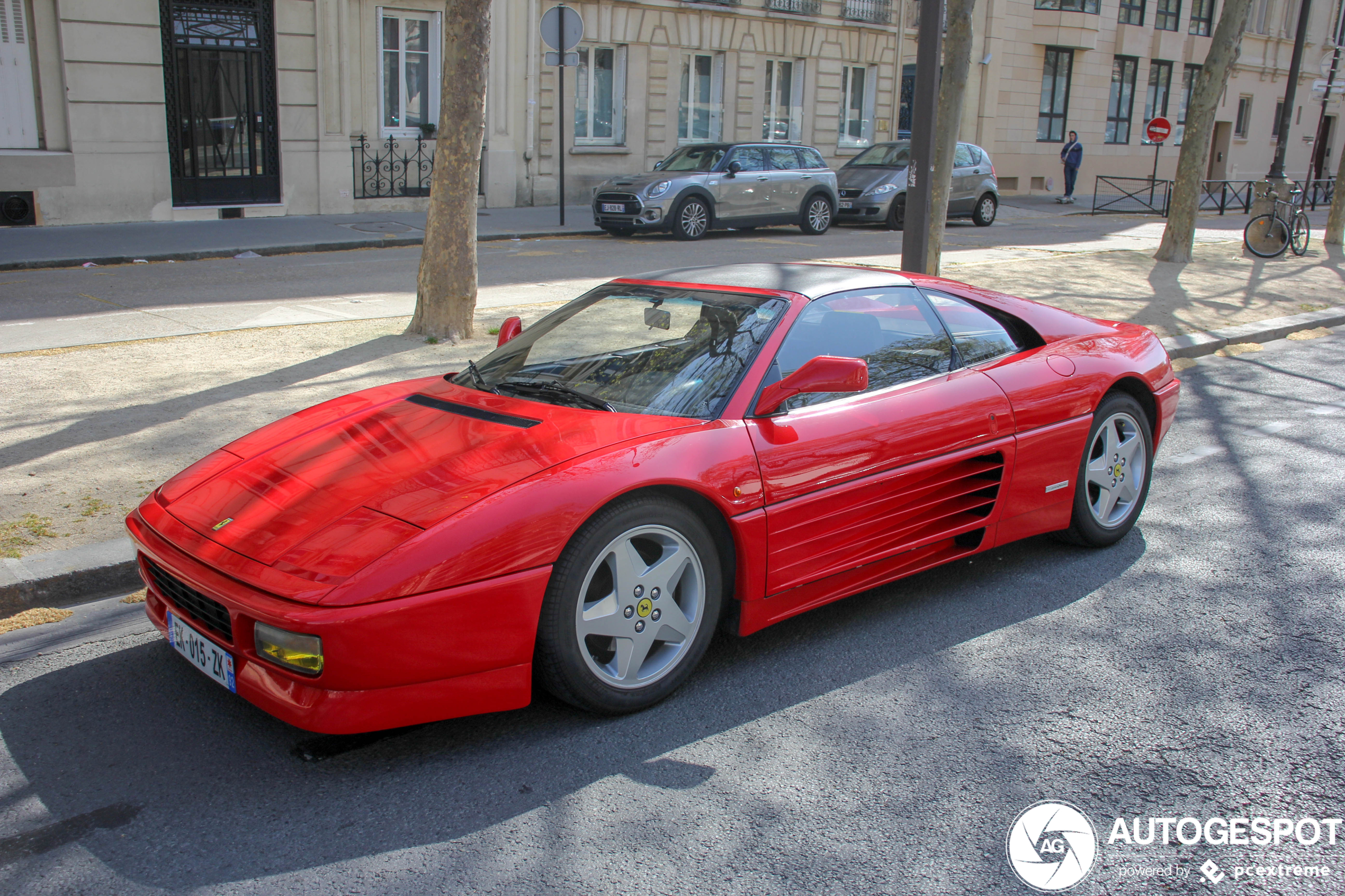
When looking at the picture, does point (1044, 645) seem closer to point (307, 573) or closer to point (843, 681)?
point (843, 681)

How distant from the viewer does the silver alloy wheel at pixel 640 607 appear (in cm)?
334

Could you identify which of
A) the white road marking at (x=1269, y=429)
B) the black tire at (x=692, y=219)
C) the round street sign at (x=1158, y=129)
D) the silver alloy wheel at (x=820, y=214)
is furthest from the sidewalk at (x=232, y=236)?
the round street sign at (x=1158, y=129)

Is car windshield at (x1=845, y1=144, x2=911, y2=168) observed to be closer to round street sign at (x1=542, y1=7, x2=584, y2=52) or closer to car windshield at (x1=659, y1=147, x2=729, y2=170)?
car windshield at (x1=659, y1=147, x2=729, y2=170)

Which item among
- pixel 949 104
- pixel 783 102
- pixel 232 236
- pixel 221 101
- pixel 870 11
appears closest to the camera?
pixel 949 104

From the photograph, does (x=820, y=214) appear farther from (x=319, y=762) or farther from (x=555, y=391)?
(x=319, y=762)

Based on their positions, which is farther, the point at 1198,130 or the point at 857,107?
the point at 857,107

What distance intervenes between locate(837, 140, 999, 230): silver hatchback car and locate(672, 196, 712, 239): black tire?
3440 mm

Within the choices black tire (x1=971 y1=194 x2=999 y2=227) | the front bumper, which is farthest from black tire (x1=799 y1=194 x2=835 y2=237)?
the front bumper

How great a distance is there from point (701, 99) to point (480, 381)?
23.8 meters

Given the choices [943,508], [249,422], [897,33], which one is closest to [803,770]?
[943,508]

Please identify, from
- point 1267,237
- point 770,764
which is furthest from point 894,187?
point 770,764

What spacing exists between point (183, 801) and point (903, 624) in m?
2.56

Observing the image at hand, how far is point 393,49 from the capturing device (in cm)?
2100

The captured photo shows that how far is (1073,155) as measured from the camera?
30.4 meters
